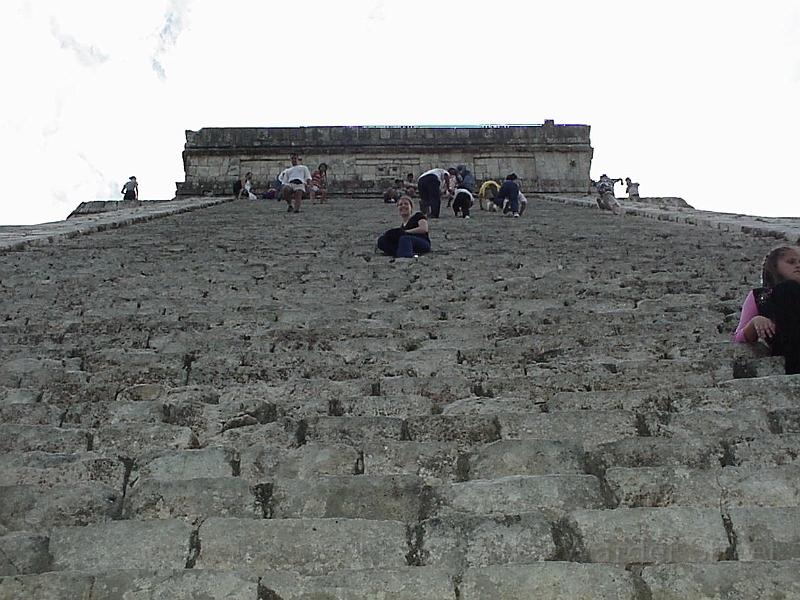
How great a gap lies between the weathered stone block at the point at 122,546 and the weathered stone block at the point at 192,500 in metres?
0.08

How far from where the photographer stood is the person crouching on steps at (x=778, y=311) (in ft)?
13.6

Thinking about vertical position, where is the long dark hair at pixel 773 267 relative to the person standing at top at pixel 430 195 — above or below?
below

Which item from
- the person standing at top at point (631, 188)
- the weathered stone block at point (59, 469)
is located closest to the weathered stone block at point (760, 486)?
the weathered stone block at point (59, 469)

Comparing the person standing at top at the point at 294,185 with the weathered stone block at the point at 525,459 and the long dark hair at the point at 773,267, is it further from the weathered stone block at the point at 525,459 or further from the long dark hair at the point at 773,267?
the weathered stone block at the point at 525,459

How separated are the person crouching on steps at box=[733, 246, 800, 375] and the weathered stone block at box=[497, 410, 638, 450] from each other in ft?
3.56

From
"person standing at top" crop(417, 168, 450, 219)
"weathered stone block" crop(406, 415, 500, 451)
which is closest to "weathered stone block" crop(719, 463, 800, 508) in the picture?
"weathered stone block" crop(406, 415, 500, 451)

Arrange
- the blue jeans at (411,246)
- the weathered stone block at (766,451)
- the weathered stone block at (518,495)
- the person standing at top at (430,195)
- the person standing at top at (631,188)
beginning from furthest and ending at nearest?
the person standing at top at (631,188)
the person standing at top at (430,195)
the blue jeans at (411,246)
the weathered stone block at (766,451)
the weathered stone block at (518,495)

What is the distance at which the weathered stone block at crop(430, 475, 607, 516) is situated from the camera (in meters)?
2.88

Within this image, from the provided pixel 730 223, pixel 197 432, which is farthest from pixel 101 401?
pixel 730 223

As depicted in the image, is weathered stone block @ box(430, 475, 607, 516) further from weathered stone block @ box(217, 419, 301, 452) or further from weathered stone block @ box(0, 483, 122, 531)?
weathered stone block @ box(0, 483, 122, 531)

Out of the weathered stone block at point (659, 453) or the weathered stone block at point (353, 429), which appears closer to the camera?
the weathered stone block at point (659, 453)

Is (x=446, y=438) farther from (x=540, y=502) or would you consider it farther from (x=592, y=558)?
(x=592, y=558)

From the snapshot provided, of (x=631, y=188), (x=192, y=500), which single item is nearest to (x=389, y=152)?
(x=631, y=188)

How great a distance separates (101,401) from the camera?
12.8 feet
